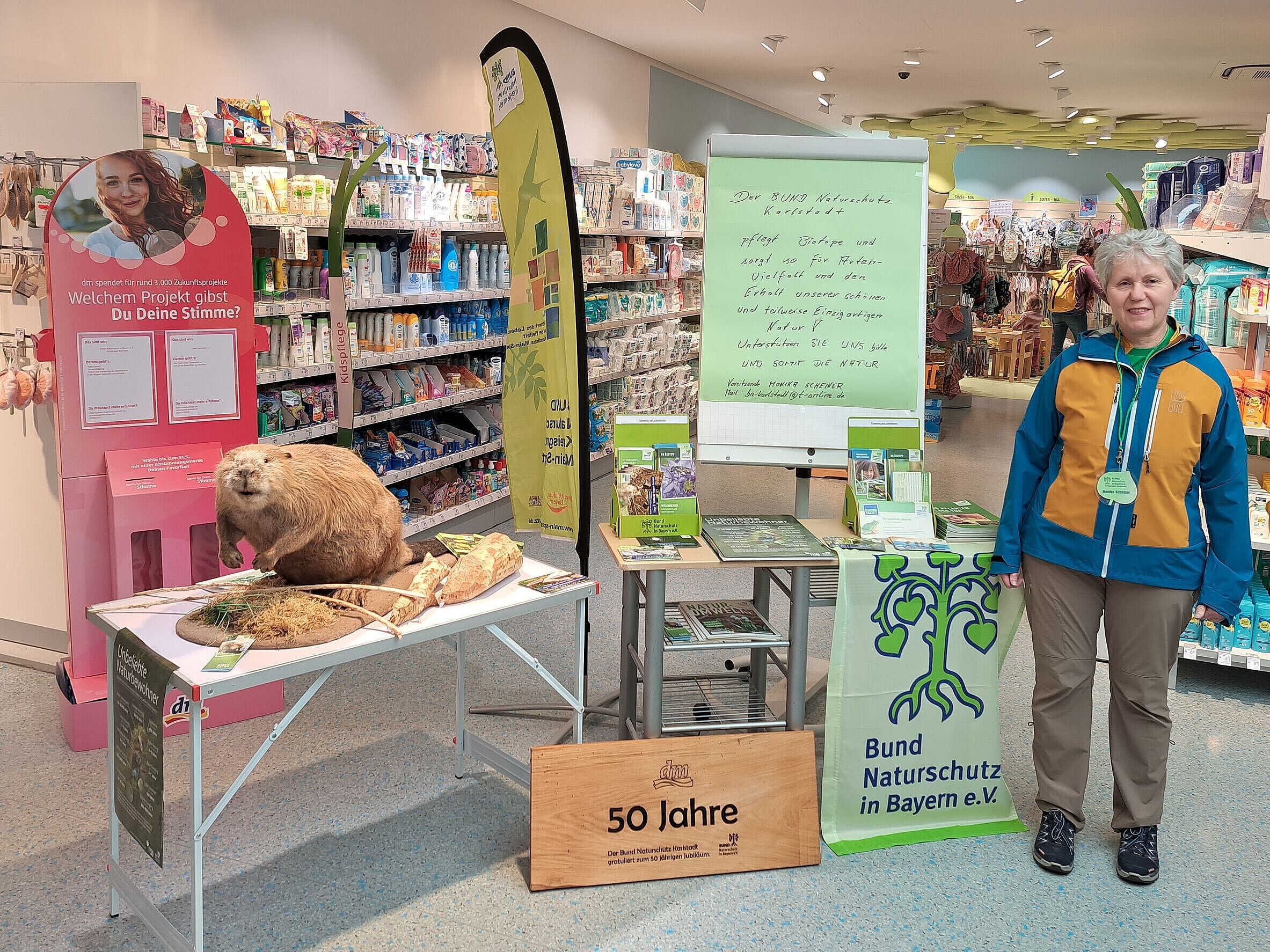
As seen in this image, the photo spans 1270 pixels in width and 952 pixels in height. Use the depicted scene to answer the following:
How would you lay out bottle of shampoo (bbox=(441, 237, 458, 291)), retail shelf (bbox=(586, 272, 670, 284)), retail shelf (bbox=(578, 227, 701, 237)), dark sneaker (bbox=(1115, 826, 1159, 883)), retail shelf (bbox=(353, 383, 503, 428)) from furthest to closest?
retail shelf (bbox=(586, 272, 670, 284))
retail shelf (bbox=(578, 227, 701, 237))
bottle of shampoo (bbox=(441, 237, 458, 291))
retail shelf (bbox=(353, 383, 503, 428))
dark sneaker (bbox=(1115, 826, 1159, 883))

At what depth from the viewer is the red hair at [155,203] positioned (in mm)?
3391

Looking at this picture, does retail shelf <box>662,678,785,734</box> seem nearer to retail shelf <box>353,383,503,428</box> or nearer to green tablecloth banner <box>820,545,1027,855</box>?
green tablecloth banner <box>820,545,1027,855</box>

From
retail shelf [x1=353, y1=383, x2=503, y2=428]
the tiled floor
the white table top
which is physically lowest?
the tiled floor

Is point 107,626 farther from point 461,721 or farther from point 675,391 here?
point 675,391

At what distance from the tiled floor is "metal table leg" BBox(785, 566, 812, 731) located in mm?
417

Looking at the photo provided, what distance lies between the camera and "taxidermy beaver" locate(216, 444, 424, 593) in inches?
94.0

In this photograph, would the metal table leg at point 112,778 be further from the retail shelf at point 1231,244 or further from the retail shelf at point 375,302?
the retail shelf at point 1231,244

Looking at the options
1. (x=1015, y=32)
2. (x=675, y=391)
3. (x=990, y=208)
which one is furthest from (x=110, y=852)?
(x=990, y=208)

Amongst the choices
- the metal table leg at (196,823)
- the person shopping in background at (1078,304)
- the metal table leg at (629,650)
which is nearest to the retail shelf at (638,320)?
the person shopping in background at (1078,304)

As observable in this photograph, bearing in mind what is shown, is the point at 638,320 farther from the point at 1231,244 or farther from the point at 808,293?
the point at 808,293

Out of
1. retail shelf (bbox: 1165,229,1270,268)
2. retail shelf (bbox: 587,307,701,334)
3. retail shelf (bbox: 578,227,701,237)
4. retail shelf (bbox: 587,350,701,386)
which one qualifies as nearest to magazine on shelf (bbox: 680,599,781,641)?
retail shelf (bbox: 1165,229,1270,268)

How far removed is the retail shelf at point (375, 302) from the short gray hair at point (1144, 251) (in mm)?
2168

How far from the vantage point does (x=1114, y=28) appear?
9297 millimetres

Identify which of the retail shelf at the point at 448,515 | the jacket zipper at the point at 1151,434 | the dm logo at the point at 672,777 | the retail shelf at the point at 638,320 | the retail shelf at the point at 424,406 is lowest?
the dm logo at the point at 672,777
